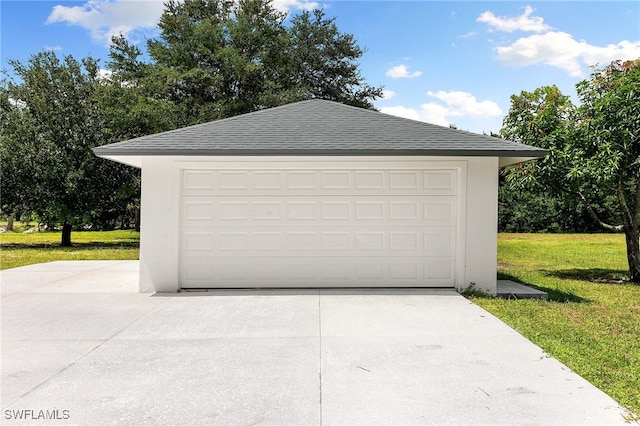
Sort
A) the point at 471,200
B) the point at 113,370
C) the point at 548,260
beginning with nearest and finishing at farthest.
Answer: the point at 113,370 → the point at 471,200 → the point at 548,260

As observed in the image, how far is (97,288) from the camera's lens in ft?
26.3

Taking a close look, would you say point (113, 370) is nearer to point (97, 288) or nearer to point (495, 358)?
point (495, 358)

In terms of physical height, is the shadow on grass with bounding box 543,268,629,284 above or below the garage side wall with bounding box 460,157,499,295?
below

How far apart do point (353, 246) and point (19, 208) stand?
16.1 meters

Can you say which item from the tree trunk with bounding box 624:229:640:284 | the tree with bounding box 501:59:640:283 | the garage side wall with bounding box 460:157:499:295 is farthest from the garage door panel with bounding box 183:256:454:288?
the tree trunk with bounding box 624:229:640:284

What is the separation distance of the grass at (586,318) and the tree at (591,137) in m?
1.74

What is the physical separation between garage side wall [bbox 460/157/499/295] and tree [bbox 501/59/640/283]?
2925mm

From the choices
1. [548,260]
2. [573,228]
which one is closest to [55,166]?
[548,260]

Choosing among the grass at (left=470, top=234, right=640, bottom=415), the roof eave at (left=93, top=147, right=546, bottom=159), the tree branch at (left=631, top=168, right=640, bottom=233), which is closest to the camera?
the grass at (left=470, top=234, right=640, bottom=415)

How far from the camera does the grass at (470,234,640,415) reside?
4102 millimetres

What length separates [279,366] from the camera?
4.07m

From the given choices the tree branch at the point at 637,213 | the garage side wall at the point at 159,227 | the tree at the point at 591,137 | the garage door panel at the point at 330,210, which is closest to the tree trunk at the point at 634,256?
the tree at the point at 591,137

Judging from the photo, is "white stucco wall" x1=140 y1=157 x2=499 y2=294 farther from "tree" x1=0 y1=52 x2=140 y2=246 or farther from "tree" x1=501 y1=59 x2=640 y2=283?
"tree" x1=0 y1=52 x2=140 y2=246

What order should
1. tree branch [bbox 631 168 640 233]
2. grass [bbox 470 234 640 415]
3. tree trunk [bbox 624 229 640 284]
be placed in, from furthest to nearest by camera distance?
tree trunk [bbox 624 229 640 284] → tree branch [bbox 631 168 640 233] → grass [bbox 470 234 640 415]
